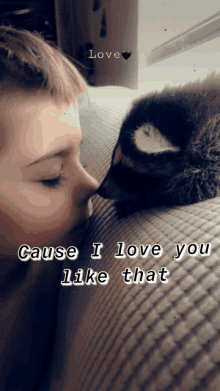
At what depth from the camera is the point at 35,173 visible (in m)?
0.37

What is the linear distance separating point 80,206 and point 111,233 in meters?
0.07

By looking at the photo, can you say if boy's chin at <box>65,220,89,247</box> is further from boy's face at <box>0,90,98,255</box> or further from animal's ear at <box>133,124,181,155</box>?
animal's ear at <box>133,124,181,155</box>

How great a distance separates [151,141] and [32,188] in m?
0.26

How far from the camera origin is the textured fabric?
0.61ft

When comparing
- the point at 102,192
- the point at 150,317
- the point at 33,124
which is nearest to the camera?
the point at 150,317

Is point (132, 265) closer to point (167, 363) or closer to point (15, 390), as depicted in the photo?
point (167, 363)

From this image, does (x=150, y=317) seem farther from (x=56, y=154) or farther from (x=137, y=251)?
(x=56, y=154)

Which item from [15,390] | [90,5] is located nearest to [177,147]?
[15,390]

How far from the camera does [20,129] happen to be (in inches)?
13.8

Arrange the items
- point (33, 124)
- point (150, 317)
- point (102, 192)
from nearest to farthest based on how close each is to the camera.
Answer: point (150, 317)
point (33, 124)
point (102, 192)

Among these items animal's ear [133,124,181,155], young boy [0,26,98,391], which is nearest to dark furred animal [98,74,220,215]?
animal's ear [133,124,181,155]

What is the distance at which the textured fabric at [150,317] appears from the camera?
19 centimetres

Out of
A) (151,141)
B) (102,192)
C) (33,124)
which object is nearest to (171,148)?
(151,141)

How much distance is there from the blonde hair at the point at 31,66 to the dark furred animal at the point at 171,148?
0.16m
